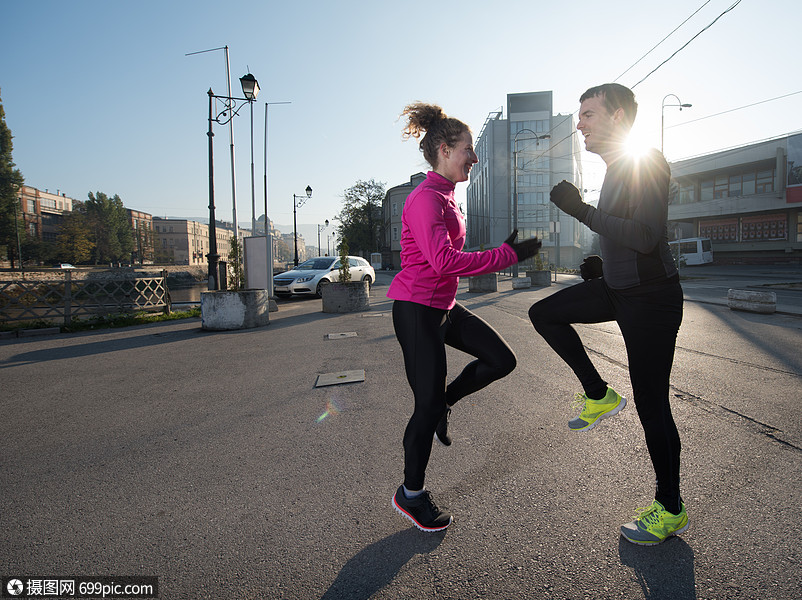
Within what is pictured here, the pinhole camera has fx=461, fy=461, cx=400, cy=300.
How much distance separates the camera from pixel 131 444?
141 inches

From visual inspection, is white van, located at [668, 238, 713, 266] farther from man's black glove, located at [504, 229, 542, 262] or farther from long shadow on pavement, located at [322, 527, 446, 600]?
long shadow on pavement, located at [322, 527, 446, 600]

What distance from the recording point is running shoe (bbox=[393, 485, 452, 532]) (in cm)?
221

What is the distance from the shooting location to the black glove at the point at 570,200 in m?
2.24

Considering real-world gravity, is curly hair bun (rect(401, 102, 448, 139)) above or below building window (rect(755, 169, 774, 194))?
below

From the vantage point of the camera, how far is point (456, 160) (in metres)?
2.49

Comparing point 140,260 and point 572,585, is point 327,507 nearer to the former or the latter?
point 572,585

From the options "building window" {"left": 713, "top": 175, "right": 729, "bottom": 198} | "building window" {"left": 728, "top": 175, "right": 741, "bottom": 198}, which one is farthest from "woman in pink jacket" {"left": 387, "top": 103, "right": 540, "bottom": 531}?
"building window" {"left": 713, "top": 175, "right": 729, "bottom": 198}

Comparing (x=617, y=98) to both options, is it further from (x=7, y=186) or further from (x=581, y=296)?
(x=7, y=186)

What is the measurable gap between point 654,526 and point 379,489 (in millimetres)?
1403

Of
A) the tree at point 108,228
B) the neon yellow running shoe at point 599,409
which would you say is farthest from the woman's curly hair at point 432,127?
the tree at point 108,228

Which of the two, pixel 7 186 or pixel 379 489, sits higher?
pixel 7 186

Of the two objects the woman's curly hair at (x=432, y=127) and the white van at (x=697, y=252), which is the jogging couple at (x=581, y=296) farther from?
the white van at (x=697, y=252)

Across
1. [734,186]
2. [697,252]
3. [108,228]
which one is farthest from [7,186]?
[734,186]

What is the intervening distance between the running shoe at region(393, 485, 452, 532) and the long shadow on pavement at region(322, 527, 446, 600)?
0.16ft
